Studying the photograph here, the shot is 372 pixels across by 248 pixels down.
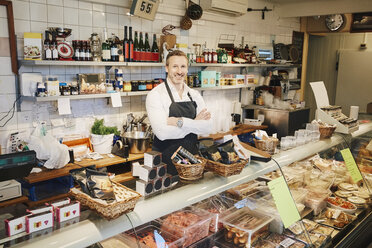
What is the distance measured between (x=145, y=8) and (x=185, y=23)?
3.11ft

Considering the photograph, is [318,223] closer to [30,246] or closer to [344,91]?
[30,246]

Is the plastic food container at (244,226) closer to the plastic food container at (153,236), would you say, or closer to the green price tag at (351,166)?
the plastic food container at (153,236)

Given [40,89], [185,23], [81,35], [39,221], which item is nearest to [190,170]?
[39,221]

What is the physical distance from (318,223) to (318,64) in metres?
7.06

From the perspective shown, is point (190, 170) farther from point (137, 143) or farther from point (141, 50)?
point (141, 50)

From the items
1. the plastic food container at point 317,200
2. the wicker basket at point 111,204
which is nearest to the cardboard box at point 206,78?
the plastic food container at point 317,200

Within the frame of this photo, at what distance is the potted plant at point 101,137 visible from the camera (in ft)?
13.0

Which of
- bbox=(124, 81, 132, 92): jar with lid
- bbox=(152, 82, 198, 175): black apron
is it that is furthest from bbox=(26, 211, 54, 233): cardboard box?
bbox=(124, 81, 132, 92): jar with lid

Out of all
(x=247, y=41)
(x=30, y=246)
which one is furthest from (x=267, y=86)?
(x=30, y=246)

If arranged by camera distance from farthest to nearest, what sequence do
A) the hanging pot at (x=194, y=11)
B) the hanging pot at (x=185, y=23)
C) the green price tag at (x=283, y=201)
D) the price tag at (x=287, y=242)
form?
the hanging pot at (x=185, y=23)
the hanging pot at (x=194, y=11)
the price tag at (x=287, y=242)
the green price tag at (x=283, y=201)

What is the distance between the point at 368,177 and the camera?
10.5ft

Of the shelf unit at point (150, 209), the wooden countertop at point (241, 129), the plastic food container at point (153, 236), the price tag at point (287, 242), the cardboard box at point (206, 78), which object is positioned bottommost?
the price tag at point (287, 242)

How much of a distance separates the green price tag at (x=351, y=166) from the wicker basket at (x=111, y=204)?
7.08 ft

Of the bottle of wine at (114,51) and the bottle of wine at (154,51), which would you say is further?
the bottle of wine at (154,51)
